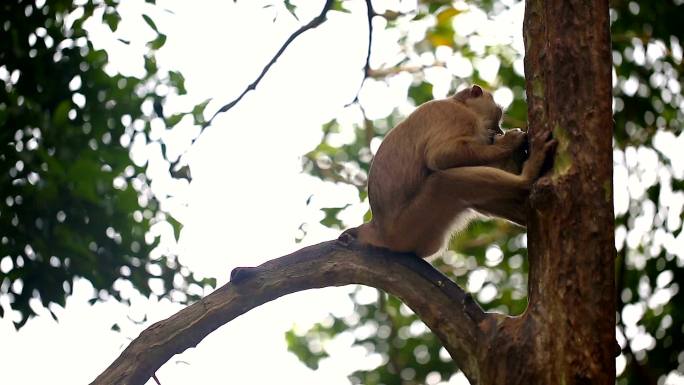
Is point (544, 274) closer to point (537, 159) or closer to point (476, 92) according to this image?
point (537, 159)

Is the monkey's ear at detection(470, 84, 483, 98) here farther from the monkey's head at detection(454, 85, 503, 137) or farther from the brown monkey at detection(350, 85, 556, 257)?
the brown monkey at detection(350, 85, 556, 257)

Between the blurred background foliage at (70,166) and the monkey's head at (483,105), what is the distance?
193cm

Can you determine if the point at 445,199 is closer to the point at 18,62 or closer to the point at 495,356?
the point at 495,356

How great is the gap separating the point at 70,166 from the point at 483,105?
103 inches

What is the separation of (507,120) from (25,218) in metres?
4.30

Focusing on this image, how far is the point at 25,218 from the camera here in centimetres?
559

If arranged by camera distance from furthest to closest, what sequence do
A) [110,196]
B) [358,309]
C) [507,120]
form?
[358,309]
[507,120]
[110,196]

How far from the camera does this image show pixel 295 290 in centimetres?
434

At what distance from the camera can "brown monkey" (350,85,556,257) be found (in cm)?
452

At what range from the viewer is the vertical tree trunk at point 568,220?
11.6 ft

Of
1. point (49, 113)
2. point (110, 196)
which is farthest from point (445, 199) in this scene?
point (49, 113)

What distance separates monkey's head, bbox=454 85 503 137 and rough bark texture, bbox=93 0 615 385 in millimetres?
1183

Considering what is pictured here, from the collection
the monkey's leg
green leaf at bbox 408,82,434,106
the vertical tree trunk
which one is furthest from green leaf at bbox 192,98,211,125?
the vertical tree trunk

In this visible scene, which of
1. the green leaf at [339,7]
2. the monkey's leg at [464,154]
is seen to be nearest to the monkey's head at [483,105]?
the monkey's leg at [464,154]
